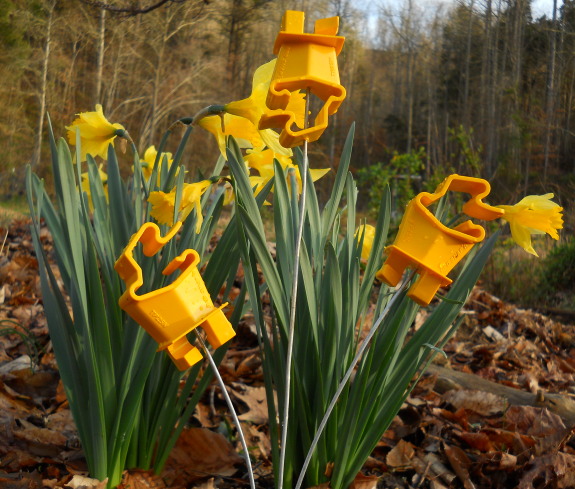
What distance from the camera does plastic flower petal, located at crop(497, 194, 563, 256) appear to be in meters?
0.95

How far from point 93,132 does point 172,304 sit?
28.9 inches

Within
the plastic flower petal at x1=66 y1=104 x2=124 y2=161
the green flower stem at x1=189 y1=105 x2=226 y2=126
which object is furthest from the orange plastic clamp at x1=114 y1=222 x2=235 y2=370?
the plastic flower petal at x1=66 y1=104 x2=124 y2=161

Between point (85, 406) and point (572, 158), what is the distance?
554 inches

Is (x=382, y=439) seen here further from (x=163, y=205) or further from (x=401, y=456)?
(x=163, y=205)

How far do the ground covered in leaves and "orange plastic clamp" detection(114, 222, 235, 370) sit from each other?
485 mm

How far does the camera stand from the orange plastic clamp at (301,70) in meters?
0.88

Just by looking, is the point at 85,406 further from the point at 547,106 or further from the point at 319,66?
the point at 547,106

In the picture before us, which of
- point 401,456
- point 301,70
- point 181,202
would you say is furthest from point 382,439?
point 301,70

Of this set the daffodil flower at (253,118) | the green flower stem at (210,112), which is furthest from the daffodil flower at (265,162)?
the green flower stem at (210,112)

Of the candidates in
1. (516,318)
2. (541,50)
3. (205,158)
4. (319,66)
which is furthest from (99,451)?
(205,158)

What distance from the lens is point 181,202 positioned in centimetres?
108

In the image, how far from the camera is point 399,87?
90.2 ft

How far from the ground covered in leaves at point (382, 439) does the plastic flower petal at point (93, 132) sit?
71 cm

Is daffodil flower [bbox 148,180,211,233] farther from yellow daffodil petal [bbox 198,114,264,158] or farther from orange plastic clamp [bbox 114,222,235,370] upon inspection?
orange plastic clamp [bbox 114,222,235,370]
